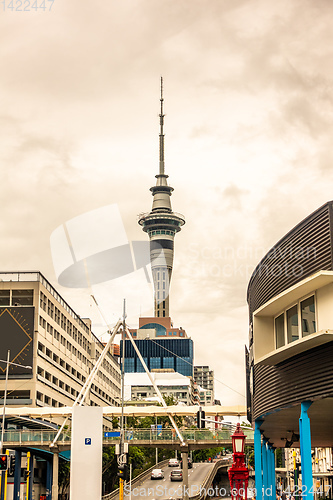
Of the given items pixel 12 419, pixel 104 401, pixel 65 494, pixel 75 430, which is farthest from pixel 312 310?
pixel 104 401

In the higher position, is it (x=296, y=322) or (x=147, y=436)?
(x=296, y=322)

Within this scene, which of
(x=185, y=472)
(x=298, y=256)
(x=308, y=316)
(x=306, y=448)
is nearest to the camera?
(x=308, y=316)

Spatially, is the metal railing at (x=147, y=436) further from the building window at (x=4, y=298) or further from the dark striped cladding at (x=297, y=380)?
the building window at (x=4, y=298)

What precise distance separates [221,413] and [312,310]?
132 ft

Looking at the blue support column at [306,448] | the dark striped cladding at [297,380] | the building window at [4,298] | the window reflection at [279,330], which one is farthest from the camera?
the building window at [4,298]

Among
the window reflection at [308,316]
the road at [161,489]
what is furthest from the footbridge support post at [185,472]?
the window reflection at [308,316]

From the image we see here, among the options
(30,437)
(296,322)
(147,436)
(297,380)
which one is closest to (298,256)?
(296,322)

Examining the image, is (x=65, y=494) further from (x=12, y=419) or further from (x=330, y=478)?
(x=330, y=478)

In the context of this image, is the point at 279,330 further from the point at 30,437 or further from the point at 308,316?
the point at 30,437

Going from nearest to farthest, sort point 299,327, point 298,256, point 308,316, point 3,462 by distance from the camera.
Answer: point 308,316, point 299,327, point 298,256, point 3,462

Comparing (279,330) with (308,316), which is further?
(279,330)

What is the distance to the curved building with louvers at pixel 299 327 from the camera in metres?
25.1

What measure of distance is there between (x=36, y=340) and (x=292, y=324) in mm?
71318

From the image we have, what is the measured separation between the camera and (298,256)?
28.3 metres
